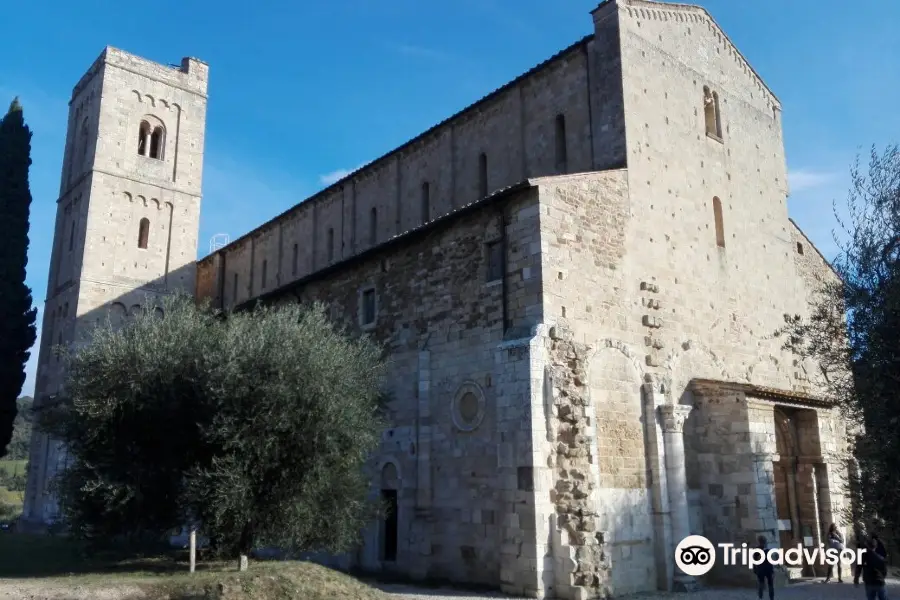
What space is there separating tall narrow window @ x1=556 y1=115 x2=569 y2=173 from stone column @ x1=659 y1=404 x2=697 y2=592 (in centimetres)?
618

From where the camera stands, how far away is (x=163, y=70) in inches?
1249

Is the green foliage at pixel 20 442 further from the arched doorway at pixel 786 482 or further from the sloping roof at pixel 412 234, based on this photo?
the arched doorway at pixel 786 482

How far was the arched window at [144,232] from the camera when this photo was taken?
97.5ft

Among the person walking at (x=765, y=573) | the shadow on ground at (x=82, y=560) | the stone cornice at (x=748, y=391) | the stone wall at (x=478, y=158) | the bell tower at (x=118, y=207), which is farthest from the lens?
the bell tower at (x=118, y=207)

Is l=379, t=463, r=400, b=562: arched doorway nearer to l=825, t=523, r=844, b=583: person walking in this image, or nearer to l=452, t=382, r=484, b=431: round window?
l=452, t=382, r=484, b=431: round window

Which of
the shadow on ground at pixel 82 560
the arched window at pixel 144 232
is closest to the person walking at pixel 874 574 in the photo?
the shadow on ground at pixel 82 560

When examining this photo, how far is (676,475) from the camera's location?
1506 centimetres

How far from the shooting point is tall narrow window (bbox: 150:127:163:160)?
3106 cm

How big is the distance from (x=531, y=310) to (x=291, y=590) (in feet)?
21.1

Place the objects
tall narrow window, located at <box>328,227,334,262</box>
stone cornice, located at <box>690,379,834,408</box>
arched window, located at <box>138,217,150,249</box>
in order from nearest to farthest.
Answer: stone cornice, located at <box>690,379,834,408</box> → tall narrow window, located at <box>328,227,334,262</box> → arched window, located at <box>138,217,150,249</box>

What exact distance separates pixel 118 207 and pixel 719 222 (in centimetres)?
2217

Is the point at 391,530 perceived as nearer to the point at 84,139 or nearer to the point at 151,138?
the point at 151,138

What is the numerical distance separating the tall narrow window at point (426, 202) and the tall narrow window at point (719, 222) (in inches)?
301

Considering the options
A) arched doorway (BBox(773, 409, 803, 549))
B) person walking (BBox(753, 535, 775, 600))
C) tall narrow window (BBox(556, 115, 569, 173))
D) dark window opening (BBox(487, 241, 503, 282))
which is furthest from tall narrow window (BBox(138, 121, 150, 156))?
person walking (BBox(753, 535, 775, 600))
